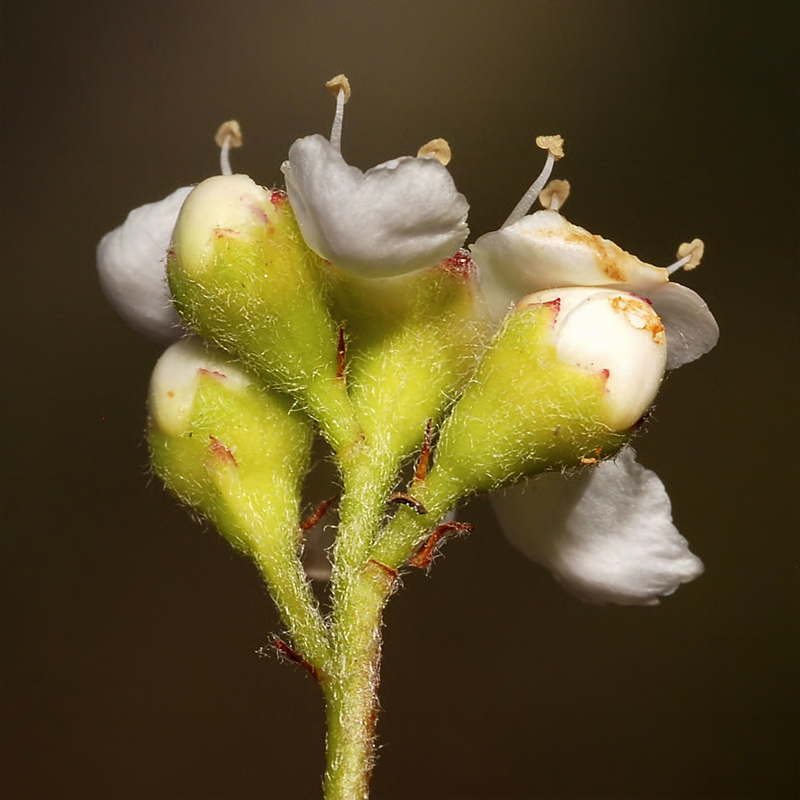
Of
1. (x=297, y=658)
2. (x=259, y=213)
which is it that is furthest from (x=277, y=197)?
(x=297, y=658)

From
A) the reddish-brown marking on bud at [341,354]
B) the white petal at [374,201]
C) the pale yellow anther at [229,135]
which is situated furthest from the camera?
the pale yellow anther at [229,135]

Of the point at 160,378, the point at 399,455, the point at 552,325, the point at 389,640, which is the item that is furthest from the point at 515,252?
the point at 389,640

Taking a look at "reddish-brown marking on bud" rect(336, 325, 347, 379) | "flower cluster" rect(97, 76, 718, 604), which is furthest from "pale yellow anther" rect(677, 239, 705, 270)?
"reddish-brown marking on bud" rect(336, 325, 347, 379)

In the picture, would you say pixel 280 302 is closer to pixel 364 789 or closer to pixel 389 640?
pixel 364 789

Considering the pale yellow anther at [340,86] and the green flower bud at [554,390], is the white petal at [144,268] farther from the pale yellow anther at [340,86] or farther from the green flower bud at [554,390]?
the green flower bud at [554,390]

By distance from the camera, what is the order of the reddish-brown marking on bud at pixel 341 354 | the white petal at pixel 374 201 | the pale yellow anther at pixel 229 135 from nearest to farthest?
the white petal at pixel 374 201 < the reddish-brown marking on bud at pixel 341 354 < the pale yellow anther at pixel 229 135

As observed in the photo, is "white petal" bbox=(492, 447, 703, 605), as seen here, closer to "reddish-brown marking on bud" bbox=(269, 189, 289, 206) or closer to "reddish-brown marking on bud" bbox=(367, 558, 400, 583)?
"reddish-brown marking on bud" bbox=(367, 558, 400, 583)

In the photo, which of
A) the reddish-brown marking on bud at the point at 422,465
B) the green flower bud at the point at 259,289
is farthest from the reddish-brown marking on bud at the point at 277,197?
the reddish-brown marking on bud at the point at 422,465
